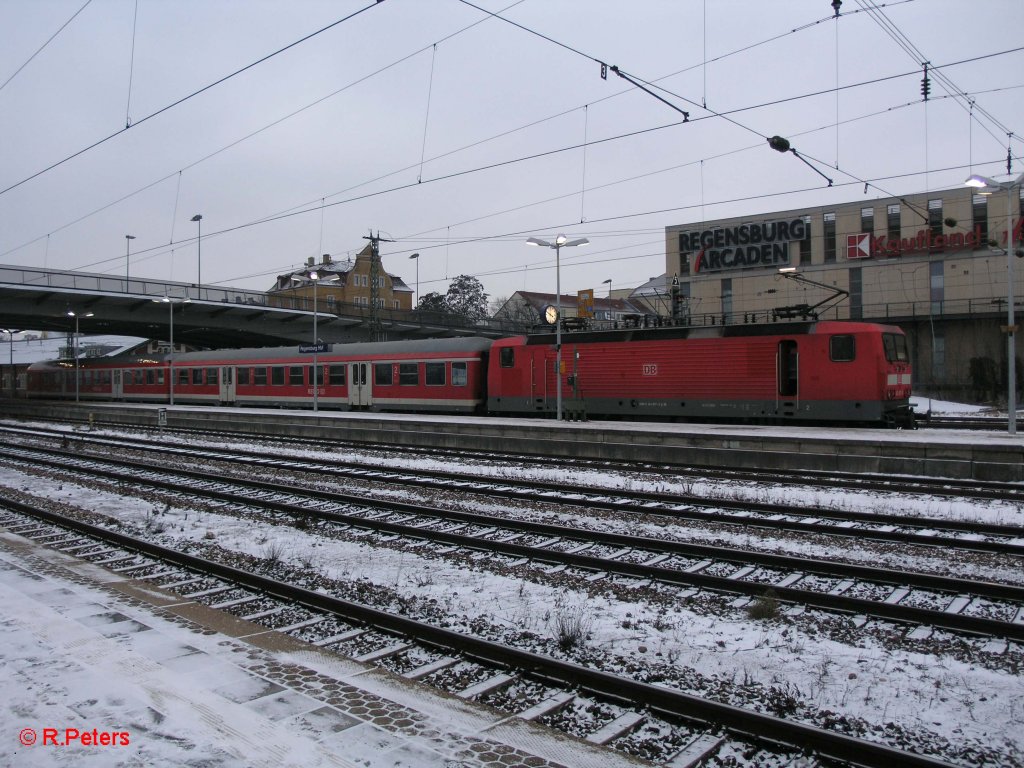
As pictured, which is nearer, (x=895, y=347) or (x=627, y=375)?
(x=895, y=347)

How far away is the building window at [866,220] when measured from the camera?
4553 centimetres

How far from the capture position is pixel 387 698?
5.02m

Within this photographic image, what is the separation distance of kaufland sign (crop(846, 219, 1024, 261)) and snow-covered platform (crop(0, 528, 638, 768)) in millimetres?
44383

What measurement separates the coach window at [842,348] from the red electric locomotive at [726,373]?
0.03 metres

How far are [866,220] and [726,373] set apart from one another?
28942mm

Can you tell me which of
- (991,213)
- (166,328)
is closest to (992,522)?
(991,213)

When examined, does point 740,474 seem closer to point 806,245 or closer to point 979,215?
point 806,245

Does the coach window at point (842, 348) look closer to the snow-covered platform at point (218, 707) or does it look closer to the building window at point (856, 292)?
the snow-covered platform at point (218, 707)

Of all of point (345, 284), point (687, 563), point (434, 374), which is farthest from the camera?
point (345, 284)

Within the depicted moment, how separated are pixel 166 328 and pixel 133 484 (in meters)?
44.8

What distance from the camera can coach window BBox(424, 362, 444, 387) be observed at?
3150 cm

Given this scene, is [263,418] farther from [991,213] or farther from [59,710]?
[991,213]

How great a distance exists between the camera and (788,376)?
22078mm

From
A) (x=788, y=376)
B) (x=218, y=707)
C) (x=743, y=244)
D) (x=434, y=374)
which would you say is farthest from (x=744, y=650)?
(x=743, y=244)
